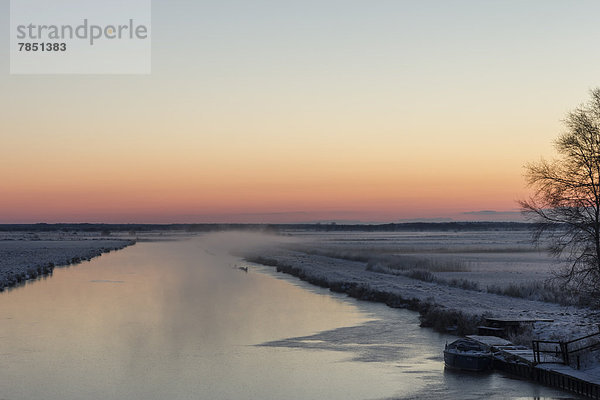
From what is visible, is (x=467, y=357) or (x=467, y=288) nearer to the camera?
(x=467, y=357)

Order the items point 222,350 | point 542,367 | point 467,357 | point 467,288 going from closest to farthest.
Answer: point 542,367, point 467,357, point 222,350, point 467,288

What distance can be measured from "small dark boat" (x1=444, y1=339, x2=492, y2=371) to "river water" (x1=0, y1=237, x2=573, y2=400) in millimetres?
737

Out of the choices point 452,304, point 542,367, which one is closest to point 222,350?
point 542,367

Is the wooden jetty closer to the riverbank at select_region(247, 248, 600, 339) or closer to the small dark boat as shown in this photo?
the small dark boat

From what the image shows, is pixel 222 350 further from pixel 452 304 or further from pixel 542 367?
pixel 452 304

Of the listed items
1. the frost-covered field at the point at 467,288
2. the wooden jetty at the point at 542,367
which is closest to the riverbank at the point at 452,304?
the frost-covered field at the point at 467,288

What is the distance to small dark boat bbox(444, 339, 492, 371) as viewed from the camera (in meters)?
25.0

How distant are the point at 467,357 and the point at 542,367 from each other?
109 inches

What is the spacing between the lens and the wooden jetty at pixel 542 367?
21406 mm

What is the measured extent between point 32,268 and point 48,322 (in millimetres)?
38779

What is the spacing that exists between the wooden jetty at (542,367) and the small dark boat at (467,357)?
460 mm

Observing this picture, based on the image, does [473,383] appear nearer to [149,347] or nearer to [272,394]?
[272,394]

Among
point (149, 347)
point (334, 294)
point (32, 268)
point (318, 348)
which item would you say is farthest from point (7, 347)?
point (32, 268)

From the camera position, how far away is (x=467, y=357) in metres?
25.0
